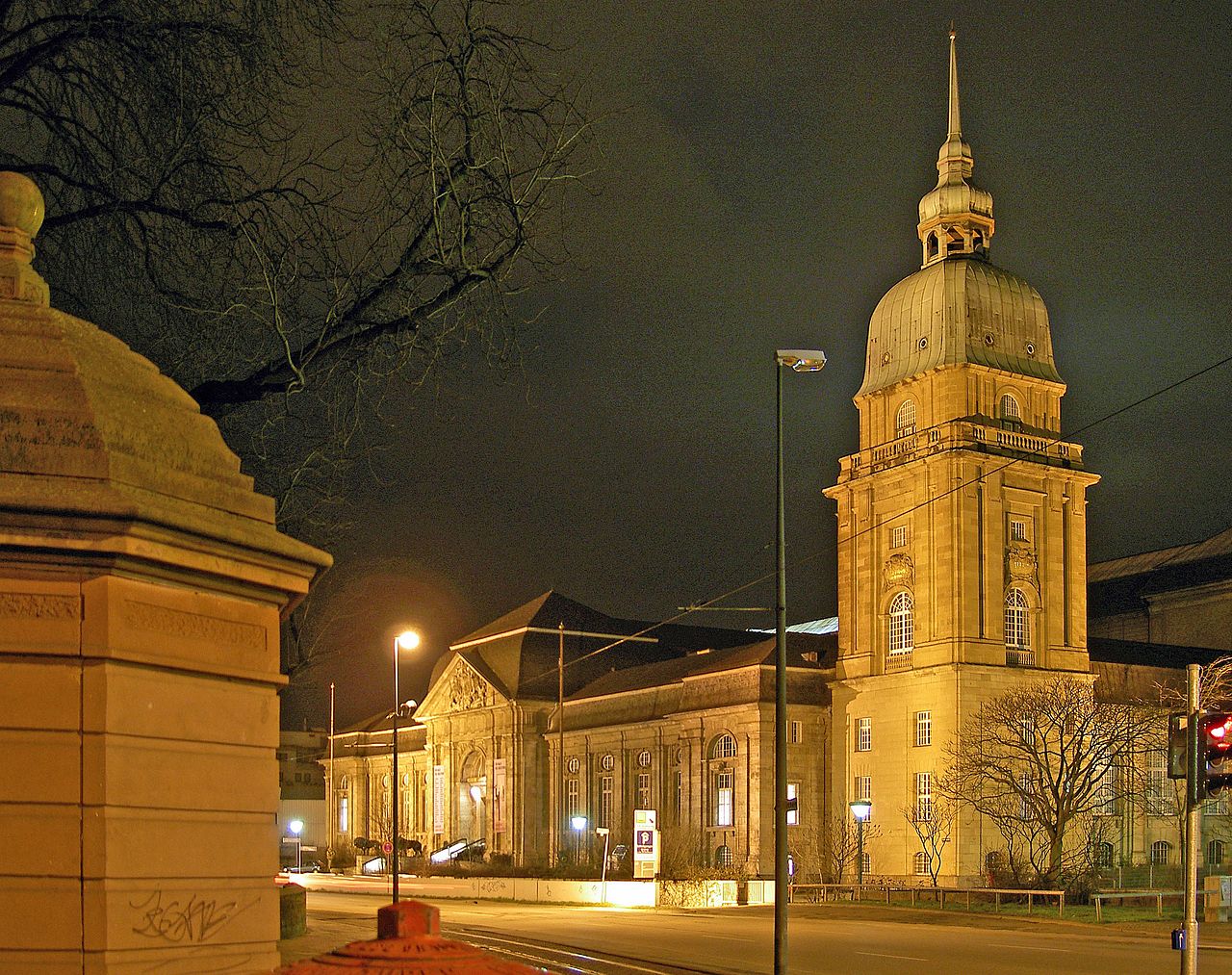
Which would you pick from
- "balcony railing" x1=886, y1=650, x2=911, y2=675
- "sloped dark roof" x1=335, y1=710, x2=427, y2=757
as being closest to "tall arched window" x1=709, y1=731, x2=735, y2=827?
"balcony railing" x1=886, y1=650, x2=911, y2=675

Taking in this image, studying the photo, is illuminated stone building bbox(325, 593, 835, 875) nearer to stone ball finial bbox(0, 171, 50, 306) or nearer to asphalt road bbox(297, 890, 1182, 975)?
asphalt road bbox(297, 890, 1182, 975)

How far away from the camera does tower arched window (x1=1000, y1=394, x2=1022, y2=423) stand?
80.0m

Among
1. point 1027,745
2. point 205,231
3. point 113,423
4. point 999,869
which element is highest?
point 205,231

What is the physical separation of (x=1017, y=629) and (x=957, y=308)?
1554 cm

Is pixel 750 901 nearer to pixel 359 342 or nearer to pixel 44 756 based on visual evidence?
pixel 359 342

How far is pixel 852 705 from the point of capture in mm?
83250

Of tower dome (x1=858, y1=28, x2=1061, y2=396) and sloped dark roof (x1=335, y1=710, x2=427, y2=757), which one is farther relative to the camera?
sloped dark roof (x1=335, y1=710, x2=427, y2=757)

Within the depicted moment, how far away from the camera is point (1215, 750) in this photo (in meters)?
18.6

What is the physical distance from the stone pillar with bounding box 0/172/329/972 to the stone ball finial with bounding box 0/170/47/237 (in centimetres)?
1

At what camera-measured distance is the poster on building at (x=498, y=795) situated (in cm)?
10700

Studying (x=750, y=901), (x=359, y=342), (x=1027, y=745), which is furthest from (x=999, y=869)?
(x=359, y=342)

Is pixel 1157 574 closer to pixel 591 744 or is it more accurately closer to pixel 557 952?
pixel 591 744

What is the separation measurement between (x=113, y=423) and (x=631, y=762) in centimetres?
9217

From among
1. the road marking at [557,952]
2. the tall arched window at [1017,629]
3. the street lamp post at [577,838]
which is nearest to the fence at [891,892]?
the tall arched window at [1017,629]
